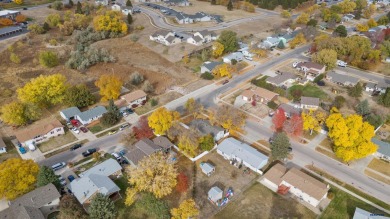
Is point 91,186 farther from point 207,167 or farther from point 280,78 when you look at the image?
point 280,78

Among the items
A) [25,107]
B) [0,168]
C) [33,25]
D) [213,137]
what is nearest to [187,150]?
[213,137]

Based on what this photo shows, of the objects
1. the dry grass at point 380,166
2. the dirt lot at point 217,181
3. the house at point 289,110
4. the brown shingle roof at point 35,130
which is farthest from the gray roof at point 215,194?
the brown shingle roof at point 35,130

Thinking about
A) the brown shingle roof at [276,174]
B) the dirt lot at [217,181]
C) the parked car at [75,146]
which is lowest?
the parked car at [75,146]

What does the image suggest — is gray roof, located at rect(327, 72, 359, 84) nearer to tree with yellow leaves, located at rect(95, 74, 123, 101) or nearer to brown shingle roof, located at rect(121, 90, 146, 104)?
brown shingle roof, located at rect(121, 90, 146, 104)

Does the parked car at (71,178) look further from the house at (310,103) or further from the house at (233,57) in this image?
the house at (233,57)

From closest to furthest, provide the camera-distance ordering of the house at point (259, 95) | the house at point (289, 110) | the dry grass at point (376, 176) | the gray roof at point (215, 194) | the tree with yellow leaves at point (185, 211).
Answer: the tree with yellow leaves at point (185, 211) < the gray roof at point (215, 194) < the dry grass at point (376, 176) < the house at point (289, 110) < the house at point (259, 95)

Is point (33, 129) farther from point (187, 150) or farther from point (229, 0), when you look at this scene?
point (229, 0)
